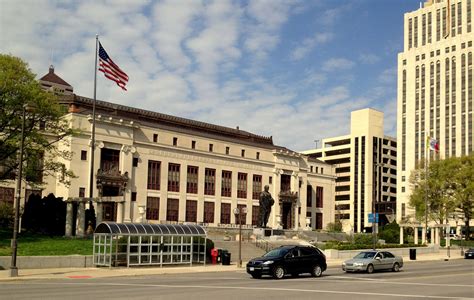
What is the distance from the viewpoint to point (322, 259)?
3281 cm

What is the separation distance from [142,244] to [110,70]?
1874cm

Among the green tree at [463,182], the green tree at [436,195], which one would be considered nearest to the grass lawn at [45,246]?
the green tree at [436,195]

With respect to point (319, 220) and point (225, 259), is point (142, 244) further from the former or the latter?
point (319, 220)

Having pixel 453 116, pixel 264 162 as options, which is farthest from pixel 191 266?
pixel 453 116

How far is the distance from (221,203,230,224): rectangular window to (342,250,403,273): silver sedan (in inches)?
2255

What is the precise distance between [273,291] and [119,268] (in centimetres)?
1806

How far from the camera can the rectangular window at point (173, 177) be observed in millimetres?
88312

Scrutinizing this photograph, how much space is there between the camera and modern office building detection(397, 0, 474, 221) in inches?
5551

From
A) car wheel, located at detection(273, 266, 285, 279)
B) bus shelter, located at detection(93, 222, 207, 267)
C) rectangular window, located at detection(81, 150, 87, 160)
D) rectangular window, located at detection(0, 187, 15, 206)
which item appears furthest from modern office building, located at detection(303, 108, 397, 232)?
car wheel, located at detection(273, 266, 285, 279)

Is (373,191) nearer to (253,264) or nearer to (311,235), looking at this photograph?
(311,235)

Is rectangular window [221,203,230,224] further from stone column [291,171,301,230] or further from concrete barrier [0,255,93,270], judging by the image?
concrete barrier [0,255,93,270]

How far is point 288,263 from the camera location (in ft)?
102

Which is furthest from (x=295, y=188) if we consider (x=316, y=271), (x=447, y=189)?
(x=316, y=271)

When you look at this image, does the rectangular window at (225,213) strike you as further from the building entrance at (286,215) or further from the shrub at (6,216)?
the shrub at (6,216)
